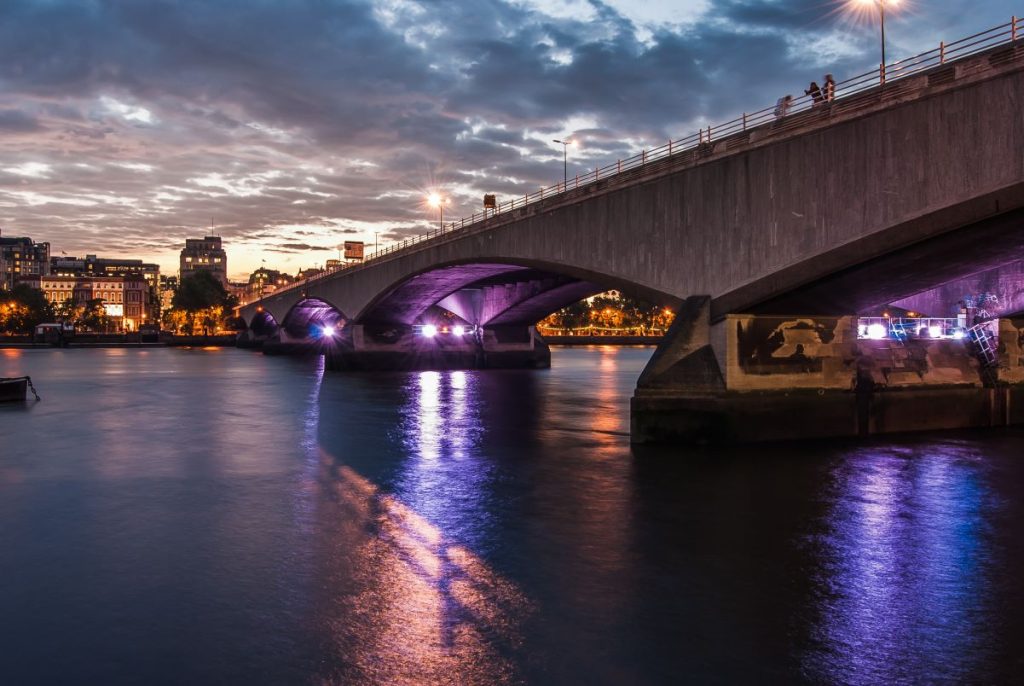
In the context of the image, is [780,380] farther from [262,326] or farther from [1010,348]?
[262,326]

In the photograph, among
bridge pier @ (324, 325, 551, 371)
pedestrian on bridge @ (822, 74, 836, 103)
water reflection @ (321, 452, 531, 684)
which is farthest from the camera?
bridge pier @ (324, 325, 551, 371)

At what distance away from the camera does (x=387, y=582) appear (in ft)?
33.6

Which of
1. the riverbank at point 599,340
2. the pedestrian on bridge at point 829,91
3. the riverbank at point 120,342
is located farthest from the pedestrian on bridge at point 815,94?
the riverbank at point 120,342

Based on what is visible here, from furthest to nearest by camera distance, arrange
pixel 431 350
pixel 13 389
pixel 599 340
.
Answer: pixel 599 340 < pixel 431 350 < pixel 13 389

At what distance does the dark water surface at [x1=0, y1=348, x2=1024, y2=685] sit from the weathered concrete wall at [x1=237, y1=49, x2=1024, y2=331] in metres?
5.45

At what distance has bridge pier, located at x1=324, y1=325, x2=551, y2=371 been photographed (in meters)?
72.4

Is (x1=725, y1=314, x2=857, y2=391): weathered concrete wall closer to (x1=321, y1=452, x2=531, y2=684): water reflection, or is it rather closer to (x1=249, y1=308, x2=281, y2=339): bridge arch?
(x1=321, y1=452, x2=531, y2=684): water reflection

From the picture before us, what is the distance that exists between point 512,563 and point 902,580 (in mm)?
5315

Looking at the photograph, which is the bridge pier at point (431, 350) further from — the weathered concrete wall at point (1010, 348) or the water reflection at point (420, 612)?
the water reflection at point (420, 612)

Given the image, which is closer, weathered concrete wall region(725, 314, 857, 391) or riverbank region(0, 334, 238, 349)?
weathered concrete wall region(725, 314, 857, 391)

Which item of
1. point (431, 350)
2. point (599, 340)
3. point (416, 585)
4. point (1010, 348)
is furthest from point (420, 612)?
point (599, 340)

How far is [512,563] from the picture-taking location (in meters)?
11.3

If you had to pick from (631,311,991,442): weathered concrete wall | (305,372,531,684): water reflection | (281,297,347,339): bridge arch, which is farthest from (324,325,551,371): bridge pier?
(305,372,531,684): water reflection

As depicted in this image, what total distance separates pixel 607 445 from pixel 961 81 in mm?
13312
